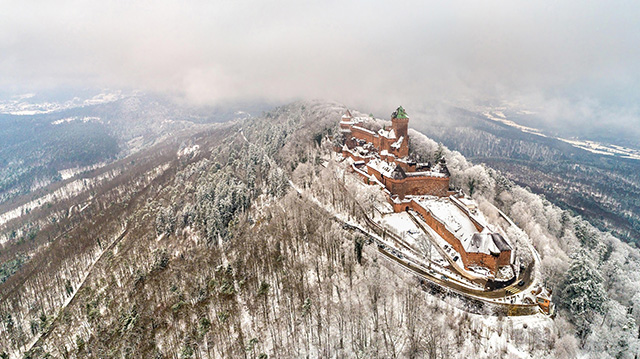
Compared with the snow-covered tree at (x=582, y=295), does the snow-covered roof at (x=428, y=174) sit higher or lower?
higher

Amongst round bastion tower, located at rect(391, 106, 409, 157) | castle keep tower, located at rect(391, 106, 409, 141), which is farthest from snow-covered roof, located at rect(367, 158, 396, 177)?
castle keep tower, located at rect(391, 106, 409, 141)

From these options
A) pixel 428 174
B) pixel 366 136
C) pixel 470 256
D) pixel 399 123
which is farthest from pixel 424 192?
pixel 366 136

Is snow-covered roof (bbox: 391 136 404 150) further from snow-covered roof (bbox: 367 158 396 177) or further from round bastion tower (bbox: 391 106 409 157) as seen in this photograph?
snow-covered roof (bbox: 367 158 396 177)

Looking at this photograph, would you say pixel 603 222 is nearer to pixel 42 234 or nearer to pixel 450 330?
pixel 450 330

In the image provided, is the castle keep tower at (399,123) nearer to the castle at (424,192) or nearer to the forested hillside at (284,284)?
the castle at (424,192)

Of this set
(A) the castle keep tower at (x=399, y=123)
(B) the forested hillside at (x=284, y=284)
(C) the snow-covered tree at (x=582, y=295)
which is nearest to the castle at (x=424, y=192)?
(A) the castle keep tower at (x=399, y=123)
